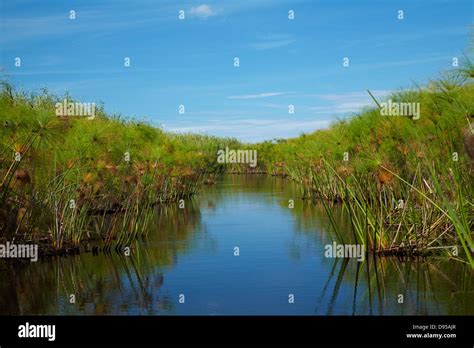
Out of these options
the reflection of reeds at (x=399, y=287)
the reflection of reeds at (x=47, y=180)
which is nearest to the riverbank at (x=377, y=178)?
the reflection of reeds at (x=47, y=180)

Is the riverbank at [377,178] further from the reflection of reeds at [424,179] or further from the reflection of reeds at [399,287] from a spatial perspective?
the reflection of reeds at [399,287]

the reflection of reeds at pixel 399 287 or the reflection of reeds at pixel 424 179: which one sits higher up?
the reflection of reeds at pixel 424 179

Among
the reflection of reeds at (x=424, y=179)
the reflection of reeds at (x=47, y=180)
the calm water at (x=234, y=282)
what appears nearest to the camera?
the calm water at (x=234, y=282)

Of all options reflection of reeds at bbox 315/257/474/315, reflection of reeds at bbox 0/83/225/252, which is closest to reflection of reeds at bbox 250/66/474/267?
reflection of reeds at bbox 315/257/474/315

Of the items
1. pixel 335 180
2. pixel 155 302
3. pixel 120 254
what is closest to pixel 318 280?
pixel 155 302

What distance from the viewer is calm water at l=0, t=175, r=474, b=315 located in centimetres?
773

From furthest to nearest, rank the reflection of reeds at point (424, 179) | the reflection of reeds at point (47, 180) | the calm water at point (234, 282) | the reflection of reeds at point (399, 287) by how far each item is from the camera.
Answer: the reflection of reeds at point (47, 180)
the reflection of reeds at point (424, 179)
the calm water at point (234, 282)
the reflection of reeds at point (399, 287)

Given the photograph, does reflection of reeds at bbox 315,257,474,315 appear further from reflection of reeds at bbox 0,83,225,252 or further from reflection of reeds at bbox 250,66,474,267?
reflection of reeds at bbox 0,83,225,252

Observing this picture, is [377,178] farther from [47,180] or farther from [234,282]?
[47,180]

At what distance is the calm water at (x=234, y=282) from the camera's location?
7734mm

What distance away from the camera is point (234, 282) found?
30.2 ft

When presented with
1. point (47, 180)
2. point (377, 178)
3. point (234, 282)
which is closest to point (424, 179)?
point (377, 178)
